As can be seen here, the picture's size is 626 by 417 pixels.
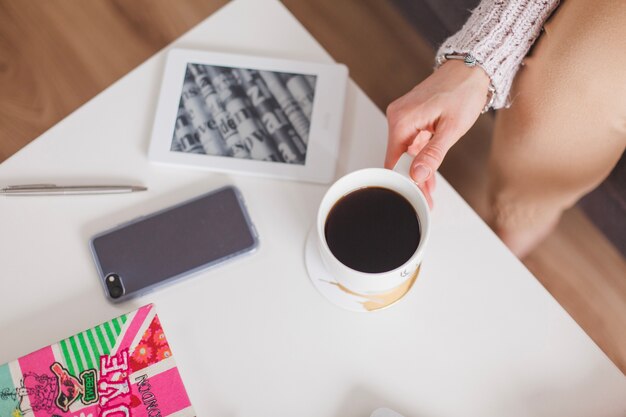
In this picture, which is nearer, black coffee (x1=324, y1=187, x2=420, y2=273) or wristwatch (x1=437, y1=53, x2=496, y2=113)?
black coffee (x1=324, y1=187, x2=420, y2=273)

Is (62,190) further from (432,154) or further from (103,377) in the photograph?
(432,154)

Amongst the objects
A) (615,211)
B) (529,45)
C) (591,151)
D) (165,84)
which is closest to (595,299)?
(615,211)

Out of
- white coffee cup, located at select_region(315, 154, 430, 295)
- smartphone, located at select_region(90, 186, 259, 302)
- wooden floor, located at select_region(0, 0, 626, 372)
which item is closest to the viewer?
white coffee cup, located at select_region(315, 154, 430, 295)

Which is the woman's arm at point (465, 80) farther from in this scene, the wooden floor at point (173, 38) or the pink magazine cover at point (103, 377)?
the wooden floor at point (173, 38)

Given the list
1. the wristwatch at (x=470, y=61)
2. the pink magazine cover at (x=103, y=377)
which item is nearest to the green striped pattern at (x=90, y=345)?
the pink magazine cover at (x=103, y=377)

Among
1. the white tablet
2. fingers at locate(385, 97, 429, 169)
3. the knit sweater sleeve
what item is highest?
the white tablet

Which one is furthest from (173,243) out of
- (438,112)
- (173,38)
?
(173,38)

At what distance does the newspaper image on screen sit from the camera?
72 cm

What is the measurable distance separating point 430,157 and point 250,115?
241mm

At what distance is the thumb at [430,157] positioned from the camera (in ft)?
1.94

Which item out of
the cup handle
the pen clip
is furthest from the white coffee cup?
the pen clip

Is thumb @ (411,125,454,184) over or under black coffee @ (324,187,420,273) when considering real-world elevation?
over

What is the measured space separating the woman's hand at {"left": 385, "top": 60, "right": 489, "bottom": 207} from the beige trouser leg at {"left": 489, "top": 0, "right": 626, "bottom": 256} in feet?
0.29

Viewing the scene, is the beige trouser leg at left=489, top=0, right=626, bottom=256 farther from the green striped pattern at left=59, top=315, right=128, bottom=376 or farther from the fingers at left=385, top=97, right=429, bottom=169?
the green striped pattern at left=59, top=315, right=128, bottom=376
